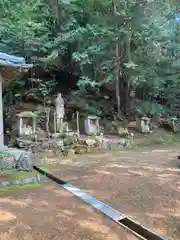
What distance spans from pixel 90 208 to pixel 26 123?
26.7ft

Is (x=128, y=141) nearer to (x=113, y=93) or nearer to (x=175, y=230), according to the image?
(x=113, y=93)

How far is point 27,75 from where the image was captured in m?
15.7

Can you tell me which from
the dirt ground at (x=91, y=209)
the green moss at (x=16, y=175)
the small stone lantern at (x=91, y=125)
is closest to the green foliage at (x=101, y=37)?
the small stone lantern at (x=91, y=125)

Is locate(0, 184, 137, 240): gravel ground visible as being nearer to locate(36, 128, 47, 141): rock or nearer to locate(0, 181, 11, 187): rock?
locate(0, 181, 11, 187): rock

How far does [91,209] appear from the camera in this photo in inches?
136

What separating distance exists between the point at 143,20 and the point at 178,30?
363cm

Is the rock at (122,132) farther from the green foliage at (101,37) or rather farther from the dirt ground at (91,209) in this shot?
the dirt ground at (91,209)

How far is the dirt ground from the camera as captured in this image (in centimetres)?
273

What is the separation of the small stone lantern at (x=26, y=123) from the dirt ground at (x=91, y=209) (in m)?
5.48

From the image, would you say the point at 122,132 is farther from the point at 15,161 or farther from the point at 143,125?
the point at 15,161

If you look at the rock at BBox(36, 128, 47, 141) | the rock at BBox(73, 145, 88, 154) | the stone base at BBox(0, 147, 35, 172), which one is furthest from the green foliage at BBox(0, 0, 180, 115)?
the stone base at BBox(0, 147, 35, 172)

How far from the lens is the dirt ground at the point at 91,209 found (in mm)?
2730

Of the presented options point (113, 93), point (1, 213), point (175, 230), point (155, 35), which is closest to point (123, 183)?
point (175, 230)

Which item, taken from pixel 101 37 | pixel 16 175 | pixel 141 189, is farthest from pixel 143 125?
pixel 16 175
